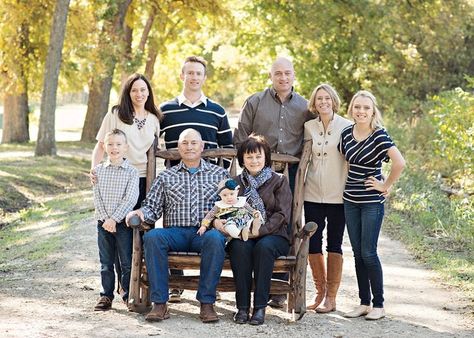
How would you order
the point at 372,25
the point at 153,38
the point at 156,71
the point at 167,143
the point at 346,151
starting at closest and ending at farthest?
the point at 346,151, the point at 167,143, the point at 372,25, the point at 153,38, the point at 156,71

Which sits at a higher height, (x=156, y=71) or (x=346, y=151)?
(x=156, y=71)

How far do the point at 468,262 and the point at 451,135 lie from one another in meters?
4.29

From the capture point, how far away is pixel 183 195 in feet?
21.8

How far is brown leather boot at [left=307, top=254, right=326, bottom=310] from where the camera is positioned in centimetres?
698

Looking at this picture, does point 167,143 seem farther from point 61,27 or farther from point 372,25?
point 372,25

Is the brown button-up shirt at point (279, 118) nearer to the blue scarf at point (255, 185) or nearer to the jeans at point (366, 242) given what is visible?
the blue scarf at point (255, 185)

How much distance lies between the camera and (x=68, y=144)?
25.2 metres

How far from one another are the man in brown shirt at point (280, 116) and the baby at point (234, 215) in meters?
0.76

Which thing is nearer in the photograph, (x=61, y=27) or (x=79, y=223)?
(x=79, y=223)

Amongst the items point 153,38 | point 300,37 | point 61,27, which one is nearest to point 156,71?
point 153,38

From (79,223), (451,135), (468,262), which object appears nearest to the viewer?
(468,262)

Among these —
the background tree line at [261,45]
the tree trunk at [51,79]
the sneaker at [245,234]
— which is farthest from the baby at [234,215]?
the background tree line at [261,45]

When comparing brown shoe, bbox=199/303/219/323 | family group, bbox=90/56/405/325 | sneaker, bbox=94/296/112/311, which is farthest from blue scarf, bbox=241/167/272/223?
sneaker, bbox=94/296/112/311

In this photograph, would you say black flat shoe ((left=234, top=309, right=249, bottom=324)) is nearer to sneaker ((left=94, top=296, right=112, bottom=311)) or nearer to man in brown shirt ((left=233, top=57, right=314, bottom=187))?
sneaker ((left=94, top=296, right=112, bottom=311))
